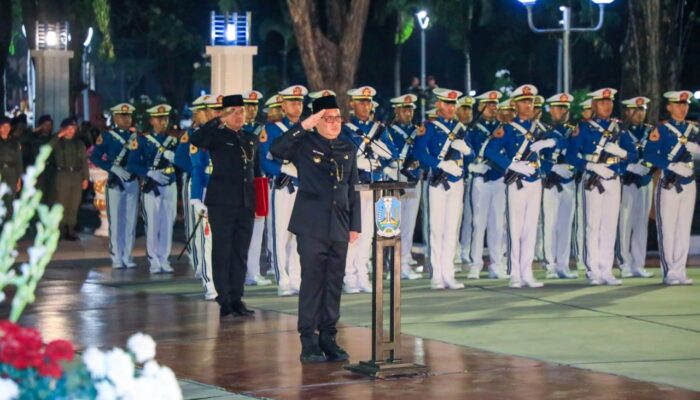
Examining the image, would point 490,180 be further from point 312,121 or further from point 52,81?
point 52,81

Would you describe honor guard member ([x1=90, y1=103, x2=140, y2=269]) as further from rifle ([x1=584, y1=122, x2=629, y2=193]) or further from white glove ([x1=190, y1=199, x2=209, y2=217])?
rifle ([x1=584, y1=122, x2=629, y2=193])

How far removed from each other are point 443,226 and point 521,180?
0.93m

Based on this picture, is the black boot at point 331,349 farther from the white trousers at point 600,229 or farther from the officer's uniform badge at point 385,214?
the white trousers at point 600,229

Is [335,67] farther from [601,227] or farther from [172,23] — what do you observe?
[172,23]

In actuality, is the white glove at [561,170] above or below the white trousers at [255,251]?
above

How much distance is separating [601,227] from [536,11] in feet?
104

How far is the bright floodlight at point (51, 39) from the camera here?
90.0 ft

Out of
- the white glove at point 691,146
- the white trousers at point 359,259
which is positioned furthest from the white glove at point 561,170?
the white trousers at point 359,259

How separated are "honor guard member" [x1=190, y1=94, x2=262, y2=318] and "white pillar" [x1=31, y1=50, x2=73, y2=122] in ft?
49.2

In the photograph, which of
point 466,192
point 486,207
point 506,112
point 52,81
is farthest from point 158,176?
point 52,81

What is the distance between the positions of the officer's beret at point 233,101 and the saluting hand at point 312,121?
2.55 metres

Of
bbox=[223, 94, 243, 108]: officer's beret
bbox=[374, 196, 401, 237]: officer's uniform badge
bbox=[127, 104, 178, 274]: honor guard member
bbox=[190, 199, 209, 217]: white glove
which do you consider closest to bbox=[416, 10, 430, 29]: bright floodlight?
bbox=[127, 104, 178, 274]: honor guard member

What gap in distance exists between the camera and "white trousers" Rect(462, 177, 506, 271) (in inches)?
682

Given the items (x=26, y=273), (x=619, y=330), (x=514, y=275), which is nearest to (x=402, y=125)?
(x=514, y=275)
